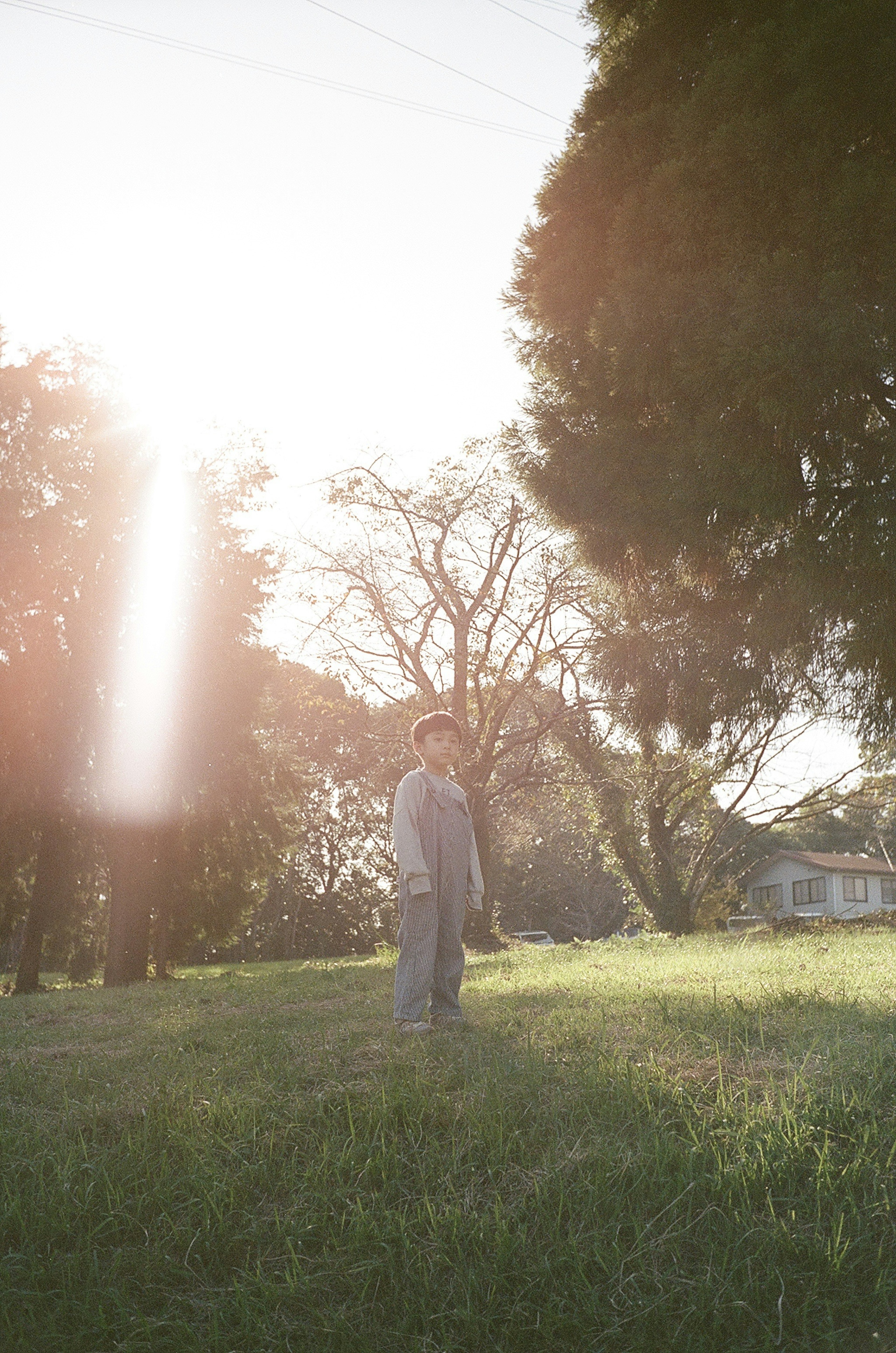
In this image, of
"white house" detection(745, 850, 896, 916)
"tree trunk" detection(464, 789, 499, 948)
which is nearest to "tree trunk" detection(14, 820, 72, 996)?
"tree trunk" detection(464, 789, 499, 948)

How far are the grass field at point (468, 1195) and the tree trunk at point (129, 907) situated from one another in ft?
38.5

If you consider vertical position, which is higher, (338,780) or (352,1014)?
(338,780)

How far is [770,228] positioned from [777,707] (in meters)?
3.37

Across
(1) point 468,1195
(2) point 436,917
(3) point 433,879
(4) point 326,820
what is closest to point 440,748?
(3) point 433,879

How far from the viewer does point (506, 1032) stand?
16.2 feet

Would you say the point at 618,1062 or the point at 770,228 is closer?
the point at 618,1062

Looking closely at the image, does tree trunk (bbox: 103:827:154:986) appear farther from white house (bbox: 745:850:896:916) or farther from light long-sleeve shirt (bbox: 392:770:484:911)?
white house (bbox: 745:850:896:916)

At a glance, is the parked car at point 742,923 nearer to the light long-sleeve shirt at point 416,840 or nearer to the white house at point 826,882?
the light long-sleeve shirt at point 416,840

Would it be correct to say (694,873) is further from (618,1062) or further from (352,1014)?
(618,1062)

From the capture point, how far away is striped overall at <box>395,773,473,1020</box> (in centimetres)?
520

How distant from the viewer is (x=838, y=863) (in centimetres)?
4809

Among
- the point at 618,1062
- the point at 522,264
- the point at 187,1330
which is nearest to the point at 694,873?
the point at 522,264

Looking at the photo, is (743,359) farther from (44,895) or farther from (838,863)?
(838,863)

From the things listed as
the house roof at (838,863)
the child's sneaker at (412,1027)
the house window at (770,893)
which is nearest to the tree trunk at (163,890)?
the child's sneaker at (412,1027)
